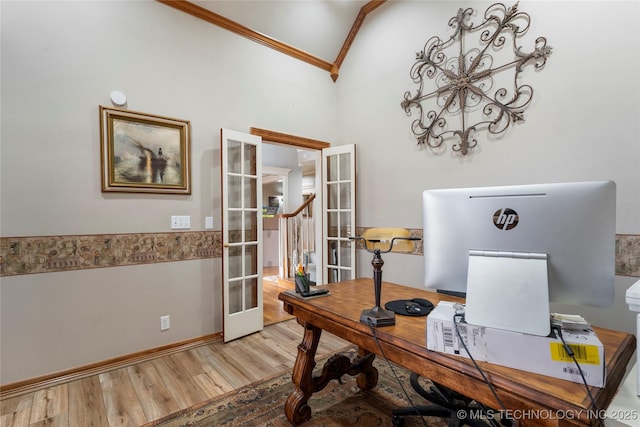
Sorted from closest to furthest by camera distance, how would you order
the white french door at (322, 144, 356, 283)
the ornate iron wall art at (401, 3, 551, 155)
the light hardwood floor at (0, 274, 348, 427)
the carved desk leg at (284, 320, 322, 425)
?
1. the carved desk leg at (284, 320, 322, 425)
2. the light hardwood floor at (0, 274, 348, 427)
3. the ornate iron wall art at (401, 3, 551, 155)
4. the white french door at (322, 144, 356, 283)

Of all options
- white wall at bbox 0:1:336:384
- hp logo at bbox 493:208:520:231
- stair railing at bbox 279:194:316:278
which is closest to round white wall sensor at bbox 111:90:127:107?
white wall at bbox 0:1:336:384

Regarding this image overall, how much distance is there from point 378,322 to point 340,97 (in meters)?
3.34

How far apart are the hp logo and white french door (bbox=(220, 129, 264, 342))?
2.38 meters

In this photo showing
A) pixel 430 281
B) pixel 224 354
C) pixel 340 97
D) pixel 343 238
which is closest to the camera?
pixel 430 281

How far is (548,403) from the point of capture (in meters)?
0.70

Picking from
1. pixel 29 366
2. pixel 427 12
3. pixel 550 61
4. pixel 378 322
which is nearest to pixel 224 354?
pixel 29 366

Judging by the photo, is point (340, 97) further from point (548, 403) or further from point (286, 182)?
point (548, 403)

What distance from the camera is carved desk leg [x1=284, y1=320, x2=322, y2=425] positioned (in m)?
1.64

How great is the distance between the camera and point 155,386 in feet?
6.82

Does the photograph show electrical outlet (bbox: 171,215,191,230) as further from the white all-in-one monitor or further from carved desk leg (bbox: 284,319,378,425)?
the white all-in-one monitor

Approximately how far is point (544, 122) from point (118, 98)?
3328 millimetres

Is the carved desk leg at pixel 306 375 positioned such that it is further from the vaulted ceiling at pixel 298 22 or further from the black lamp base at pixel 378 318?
the vaulted ceiling at pixel 298 22

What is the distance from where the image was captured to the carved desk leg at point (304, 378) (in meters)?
1.64

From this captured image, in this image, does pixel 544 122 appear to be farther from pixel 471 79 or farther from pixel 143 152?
pixel 143 152
